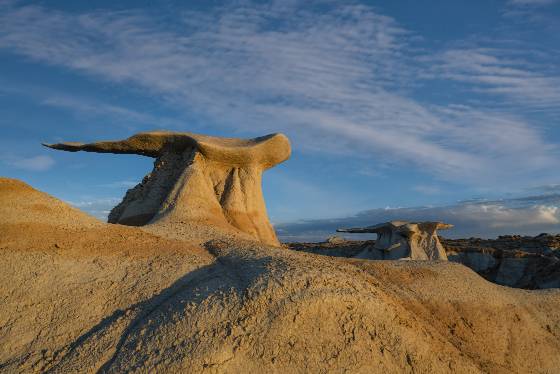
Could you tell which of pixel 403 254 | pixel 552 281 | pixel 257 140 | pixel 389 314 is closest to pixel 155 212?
pixel 257 140

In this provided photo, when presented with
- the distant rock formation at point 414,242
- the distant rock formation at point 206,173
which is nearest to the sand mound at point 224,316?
the distant rock formation at point 206,173

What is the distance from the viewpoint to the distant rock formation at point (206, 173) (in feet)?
40.1

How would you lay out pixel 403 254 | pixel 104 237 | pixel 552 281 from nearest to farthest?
pixel 104 237 < pixel 552 281 < pixel 403 254

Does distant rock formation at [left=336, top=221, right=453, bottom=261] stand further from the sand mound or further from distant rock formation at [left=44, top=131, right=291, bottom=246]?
the sand mound

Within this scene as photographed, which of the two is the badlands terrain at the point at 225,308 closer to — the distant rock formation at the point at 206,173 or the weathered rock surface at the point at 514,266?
the distant rock formation at the point at 206,173

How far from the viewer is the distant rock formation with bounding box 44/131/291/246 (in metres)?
12.2

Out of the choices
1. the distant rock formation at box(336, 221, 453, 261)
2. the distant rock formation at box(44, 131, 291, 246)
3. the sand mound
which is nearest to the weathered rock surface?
the distant rock formation at box(336, 221, 453, 261)

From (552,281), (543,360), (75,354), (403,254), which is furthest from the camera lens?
(403,254)

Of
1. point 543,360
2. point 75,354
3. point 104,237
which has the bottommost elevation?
point 543,360

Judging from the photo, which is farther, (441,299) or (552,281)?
(552,281)

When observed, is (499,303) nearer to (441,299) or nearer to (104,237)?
(441,299)

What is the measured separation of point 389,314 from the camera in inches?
241

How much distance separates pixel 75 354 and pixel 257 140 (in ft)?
29.7

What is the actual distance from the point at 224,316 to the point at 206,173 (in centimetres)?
747
